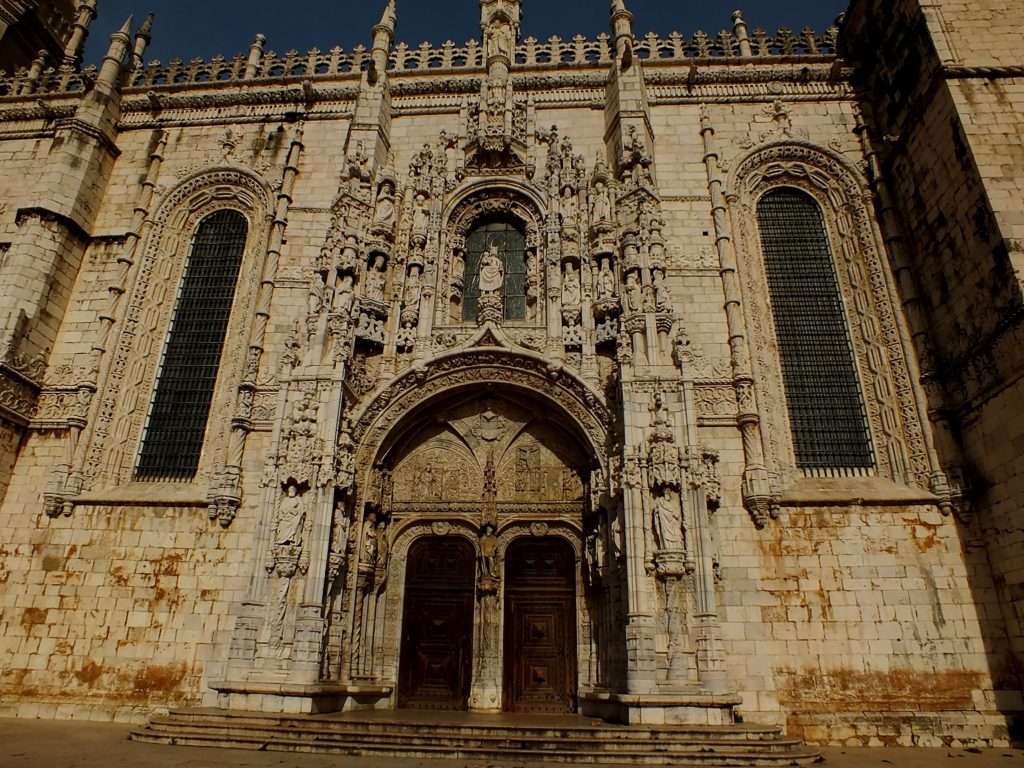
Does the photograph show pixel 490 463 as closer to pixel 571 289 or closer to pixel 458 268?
pixel 571 289

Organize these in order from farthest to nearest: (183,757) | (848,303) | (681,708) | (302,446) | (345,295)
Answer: (848,303), (345,295), (302,446), (681,708), (183,757)

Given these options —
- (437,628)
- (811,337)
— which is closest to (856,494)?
(811,337)

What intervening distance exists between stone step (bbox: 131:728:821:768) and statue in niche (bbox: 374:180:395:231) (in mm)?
9391

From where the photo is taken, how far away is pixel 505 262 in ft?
46.9

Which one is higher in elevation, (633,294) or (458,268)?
(458,268)

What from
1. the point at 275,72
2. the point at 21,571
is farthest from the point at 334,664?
the point at 275,72

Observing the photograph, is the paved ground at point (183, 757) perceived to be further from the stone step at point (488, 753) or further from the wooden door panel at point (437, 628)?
the wooden door panel at point (437, 628)

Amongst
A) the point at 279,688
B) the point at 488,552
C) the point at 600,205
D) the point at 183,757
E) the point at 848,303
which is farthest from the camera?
the point at 600,205

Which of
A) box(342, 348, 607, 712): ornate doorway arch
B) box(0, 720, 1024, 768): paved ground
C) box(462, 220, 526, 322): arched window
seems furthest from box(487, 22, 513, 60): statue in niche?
box(0, 720, 1024, 768): paved ground

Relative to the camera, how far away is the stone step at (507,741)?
7961 millimetres

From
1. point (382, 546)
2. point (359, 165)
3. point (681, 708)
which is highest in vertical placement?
point (359, 165)

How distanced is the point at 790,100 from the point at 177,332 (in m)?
15.0

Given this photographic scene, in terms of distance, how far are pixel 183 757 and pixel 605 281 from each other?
1002 centimetres

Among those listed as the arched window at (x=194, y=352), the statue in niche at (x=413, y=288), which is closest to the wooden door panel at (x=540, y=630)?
the statue in niche at (x=413, y=288)
